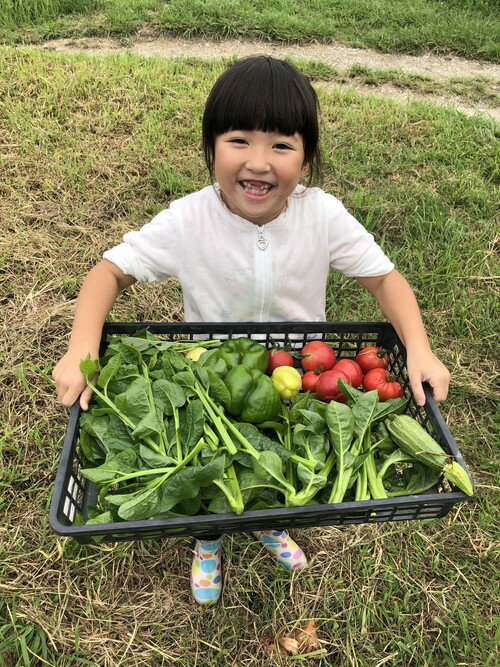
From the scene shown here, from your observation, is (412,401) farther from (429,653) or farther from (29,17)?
(29,17)

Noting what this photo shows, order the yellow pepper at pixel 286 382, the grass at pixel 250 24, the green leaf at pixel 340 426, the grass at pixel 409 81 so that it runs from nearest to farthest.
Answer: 1. the green leaf at pixel 340 426
2. the yellow pepper at pixel 286 382
3. the grass at pixel 409 81
4. the grass at pixel 250 24

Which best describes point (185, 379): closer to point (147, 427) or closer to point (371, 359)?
point (147, 427)

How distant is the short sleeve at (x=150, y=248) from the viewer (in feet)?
5.59

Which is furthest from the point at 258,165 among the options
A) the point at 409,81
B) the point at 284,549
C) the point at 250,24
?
the point at 250,24

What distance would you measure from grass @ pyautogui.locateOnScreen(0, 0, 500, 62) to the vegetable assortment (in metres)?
4.03

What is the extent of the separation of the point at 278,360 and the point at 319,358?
0.12m

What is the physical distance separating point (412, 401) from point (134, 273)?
92cm

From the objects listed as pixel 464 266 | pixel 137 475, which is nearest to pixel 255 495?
pixel 137 475

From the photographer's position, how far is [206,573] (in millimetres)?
1760

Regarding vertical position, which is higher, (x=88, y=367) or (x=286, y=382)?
(x=88, y=367)

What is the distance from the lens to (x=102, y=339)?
5.35 ft

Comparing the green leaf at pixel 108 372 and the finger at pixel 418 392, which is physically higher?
the green leaf at pixel 108 372

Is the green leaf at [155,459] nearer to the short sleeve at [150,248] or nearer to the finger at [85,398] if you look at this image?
the finger at [85,398]


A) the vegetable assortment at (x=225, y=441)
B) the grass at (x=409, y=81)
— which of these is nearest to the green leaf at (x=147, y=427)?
the vegetable assortment at (x=225, y=441)
